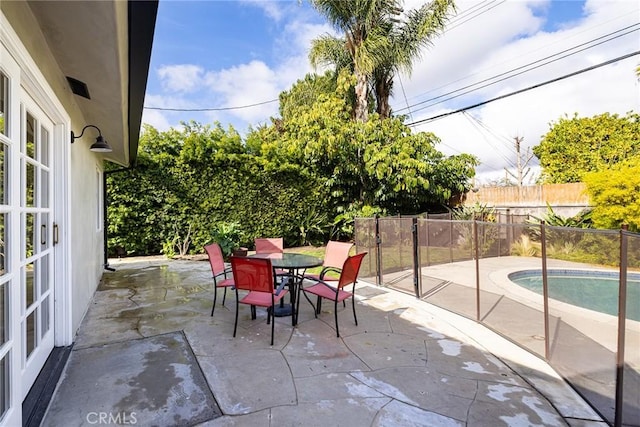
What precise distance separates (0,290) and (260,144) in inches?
345

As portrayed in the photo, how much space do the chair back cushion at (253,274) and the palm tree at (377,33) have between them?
28.4 ft

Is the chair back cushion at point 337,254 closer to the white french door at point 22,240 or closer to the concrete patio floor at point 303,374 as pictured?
the concrete patio floor at point 303,374

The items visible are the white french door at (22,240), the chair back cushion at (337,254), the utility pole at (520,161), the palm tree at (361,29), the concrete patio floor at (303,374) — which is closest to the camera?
the white french door at (22,240)

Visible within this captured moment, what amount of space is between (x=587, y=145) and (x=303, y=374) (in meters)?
16.4

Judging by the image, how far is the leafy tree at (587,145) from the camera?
13.0 meters

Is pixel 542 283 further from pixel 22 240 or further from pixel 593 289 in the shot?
pixel 22 240

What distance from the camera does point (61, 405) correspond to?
2.20 metres

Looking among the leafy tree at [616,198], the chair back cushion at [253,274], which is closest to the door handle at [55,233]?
the chair back cushion at [253,274]

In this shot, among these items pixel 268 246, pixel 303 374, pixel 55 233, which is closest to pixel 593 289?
pixel 303 374

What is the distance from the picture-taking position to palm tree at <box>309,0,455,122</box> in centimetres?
1080

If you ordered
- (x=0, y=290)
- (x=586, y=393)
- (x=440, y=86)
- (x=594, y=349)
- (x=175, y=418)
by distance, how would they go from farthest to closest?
(x=440, y=86) → (x=594, y=349) → (x=586, y=393) → (x=175, y=418) → (x=0, y=290)

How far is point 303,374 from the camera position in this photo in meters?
2.72

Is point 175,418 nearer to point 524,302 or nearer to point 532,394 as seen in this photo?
point 532,394

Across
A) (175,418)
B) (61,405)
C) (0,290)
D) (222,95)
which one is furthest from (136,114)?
(222,95)
